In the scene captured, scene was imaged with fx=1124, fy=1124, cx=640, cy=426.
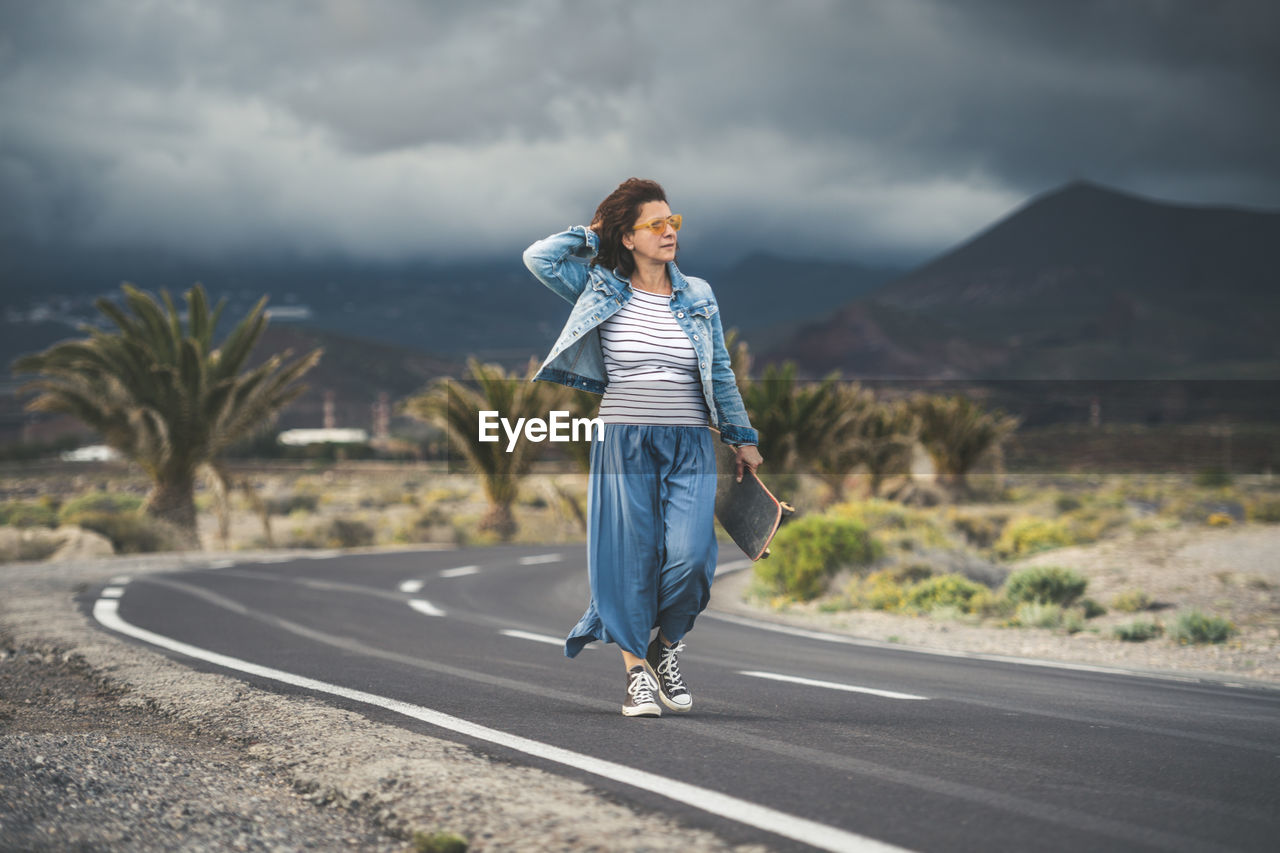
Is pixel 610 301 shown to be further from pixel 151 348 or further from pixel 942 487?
pixel 942 487

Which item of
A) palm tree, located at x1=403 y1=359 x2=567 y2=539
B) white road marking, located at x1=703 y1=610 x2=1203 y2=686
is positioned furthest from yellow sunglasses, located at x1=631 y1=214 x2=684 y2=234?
palm tree, located at x1=403 y1=359 x2=567 y2=539

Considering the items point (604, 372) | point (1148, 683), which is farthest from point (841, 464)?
point (604, 372)

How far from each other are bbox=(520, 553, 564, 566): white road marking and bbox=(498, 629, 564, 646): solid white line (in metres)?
9.22

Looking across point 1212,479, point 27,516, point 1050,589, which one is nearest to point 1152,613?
Answer: point 1050,589

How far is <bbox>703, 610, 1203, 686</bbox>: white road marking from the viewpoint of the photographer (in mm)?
7031

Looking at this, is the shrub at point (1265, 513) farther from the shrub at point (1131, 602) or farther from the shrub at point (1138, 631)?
the shrub at point (1138, 631)

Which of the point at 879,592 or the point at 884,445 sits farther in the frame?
the point at 884,445

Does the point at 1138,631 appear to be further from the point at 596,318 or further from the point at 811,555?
the point at 596,318

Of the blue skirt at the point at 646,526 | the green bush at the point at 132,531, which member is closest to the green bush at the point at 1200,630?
the blue skirt at the point at 646,526

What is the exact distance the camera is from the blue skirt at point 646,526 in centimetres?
487

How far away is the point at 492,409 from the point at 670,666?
68.9 ft

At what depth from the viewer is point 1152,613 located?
11.0 m

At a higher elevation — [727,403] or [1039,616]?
[727,403]

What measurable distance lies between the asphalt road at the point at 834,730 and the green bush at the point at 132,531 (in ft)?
40.5
